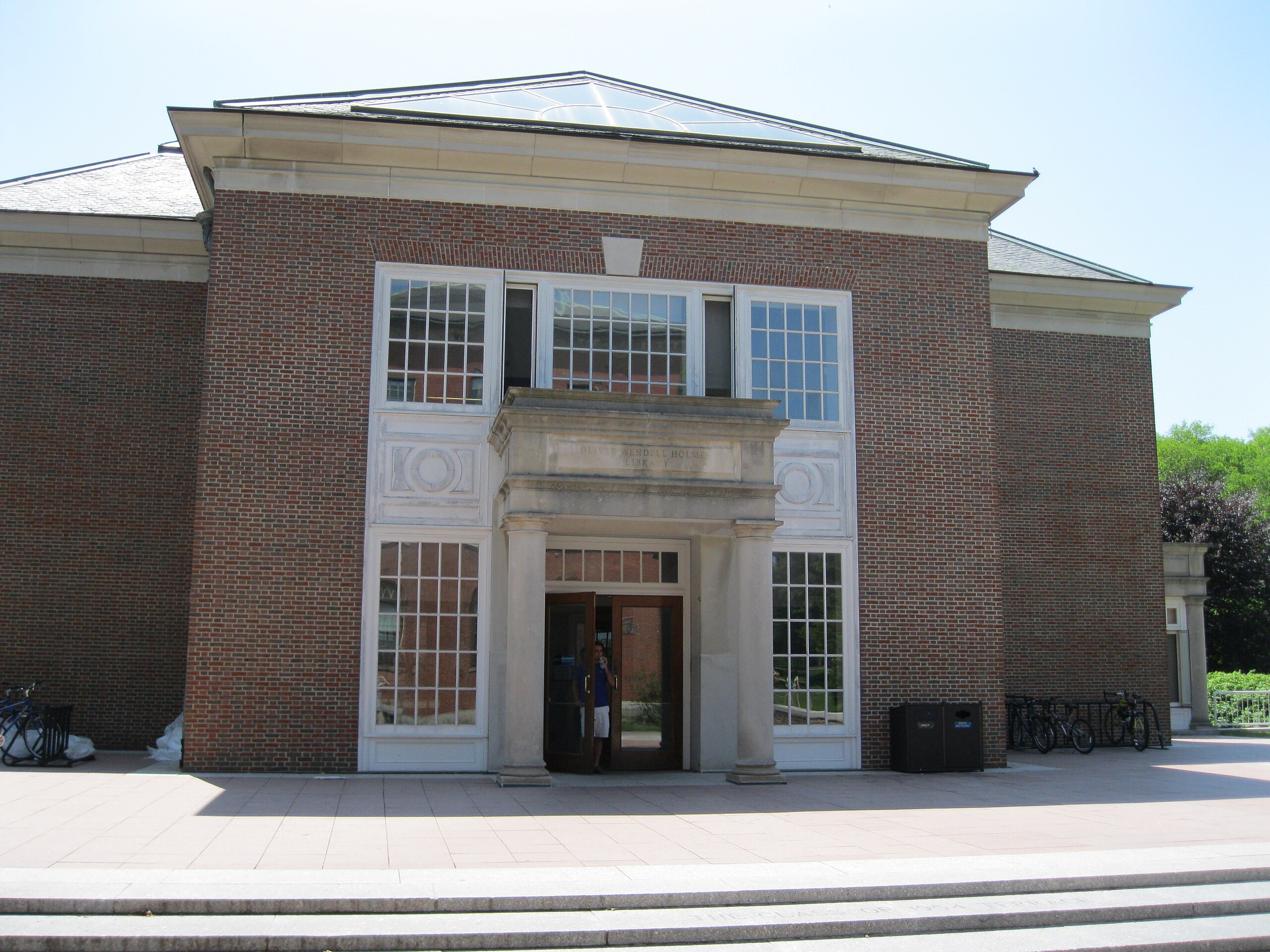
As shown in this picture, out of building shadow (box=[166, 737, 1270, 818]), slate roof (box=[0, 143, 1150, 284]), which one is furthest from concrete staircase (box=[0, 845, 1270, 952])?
→ slate roof (box=[0, 143, 1150, 284])

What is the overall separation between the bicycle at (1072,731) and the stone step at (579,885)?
33.3 ft

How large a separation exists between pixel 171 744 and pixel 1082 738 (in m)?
14.4

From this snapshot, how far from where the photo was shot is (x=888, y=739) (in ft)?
50.9

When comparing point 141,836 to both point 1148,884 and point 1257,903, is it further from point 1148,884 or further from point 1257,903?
point 1257,903

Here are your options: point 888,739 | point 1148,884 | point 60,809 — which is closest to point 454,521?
point 60,809

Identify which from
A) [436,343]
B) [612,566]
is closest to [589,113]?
[436,343]

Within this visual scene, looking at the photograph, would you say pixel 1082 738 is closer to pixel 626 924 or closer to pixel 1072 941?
pixel 1072 941

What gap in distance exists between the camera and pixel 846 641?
1557 cm

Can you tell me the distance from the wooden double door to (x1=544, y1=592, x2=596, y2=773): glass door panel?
0.04ft

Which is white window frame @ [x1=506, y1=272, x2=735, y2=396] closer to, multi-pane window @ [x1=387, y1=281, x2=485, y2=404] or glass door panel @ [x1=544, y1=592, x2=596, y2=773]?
multi-pane window @ [x1=387, y1=281, x2=485, y2=404]

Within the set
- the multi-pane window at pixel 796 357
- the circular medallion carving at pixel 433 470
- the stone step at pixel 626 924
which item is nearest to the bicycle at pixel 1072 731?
the multi-pane window at pixel 796 357

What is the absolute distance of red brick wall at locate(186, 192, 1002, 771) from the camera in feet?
45.9

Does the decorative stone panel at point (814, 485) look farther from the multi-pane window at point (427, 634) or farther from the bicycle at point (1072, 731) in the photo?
the bicycle at point (1072, 731)

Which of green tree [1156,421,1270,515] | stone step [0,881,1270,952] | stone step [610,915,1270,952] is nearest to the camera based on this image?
stone step [0,881,1270,952]
